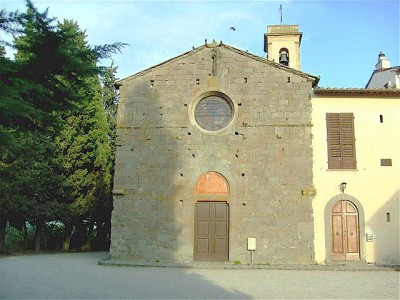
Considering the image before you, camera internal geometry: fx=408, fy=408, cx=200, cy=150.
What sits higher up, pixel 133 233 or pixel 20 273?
pixel 133 233

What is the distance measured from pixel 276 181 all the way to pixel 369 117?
4.39 m

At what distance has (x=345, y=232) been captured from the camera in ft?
48.8

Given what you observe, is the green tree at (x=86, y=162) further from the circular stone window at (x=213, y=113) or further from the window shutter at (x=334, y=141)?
the window shutter at (x=334, y=141)

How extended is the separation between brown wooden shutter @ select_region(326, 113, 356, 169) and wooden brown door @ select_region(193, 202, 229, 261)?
4.47m

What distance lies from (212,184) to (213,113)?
2862 mm

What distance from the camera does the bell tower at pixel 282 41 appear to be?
21.5 metres

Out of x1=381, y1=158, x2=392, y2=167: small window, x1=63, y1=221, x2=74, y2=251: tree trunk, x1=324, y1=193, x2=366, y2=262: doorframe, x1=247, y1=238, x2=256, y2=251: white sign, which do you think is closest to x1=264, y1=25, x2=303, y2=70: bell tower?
x1=381, y1=158, x2=392, y2=167: small window

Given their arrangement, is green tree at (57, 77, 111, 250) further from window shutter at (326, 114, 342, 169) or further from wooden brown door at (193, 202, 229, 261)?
window shutter at (326, 114, 342, 169)

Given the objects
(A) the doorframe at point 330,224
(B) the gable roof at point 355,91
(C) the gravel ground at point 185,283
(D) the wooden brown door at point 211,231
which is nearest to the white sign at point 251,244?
(D) the wooden brown door at point 211,231

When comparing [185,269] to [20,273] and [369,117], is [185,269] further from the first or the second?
[369,117]

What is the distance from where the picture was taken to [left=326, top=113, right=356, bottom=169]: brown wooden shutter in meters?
15.3

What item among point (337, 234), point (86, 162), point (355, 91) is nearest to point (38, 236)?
point (86, 162)

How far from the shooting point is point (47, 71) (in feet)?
22.0

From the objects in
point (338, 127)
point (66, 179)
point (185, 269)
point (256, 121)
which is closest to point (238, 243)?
point (185, 269)
